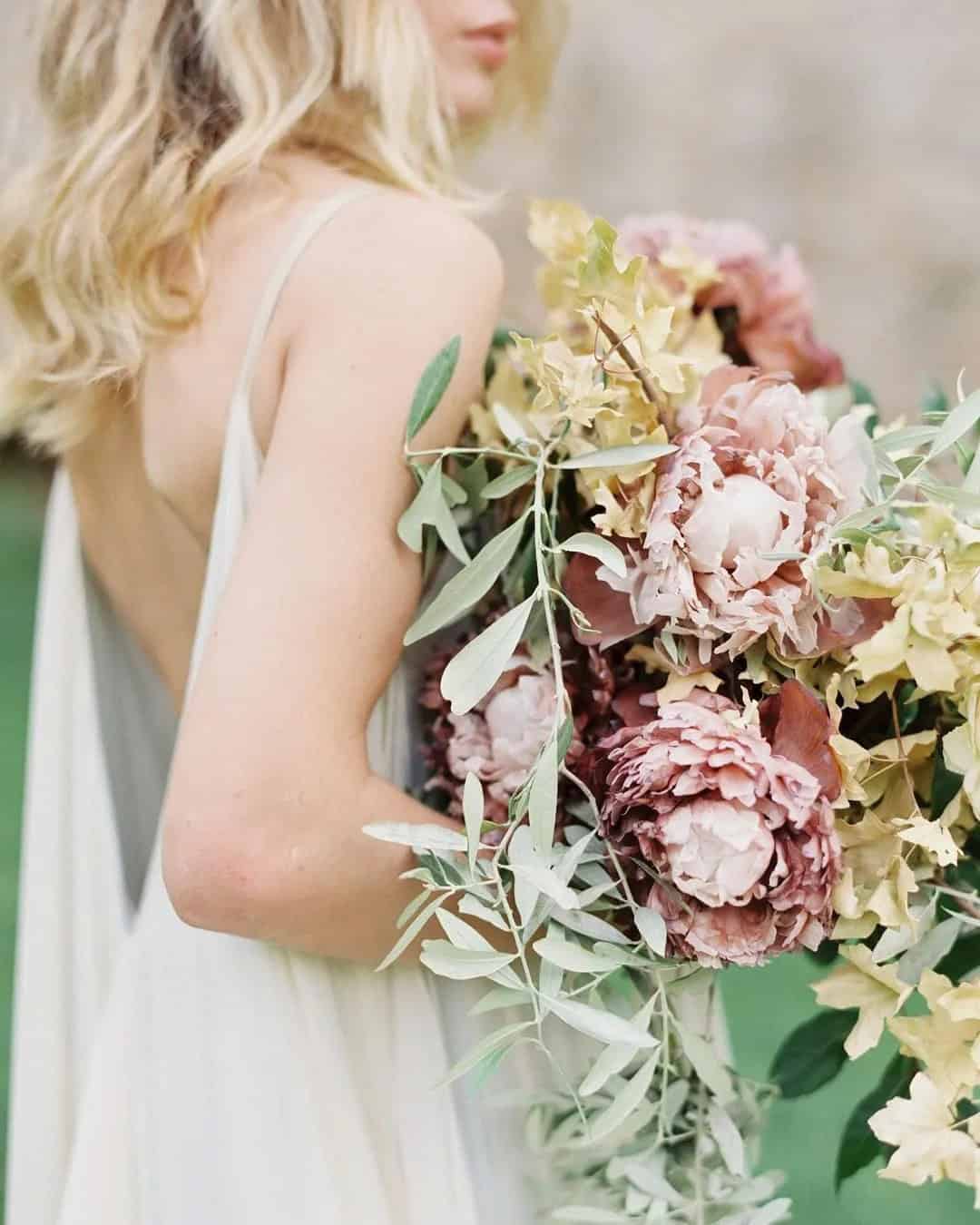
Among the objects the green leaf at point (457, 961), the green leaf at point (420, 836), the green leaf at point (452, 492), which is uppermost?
the green leaf at point (452, 492)

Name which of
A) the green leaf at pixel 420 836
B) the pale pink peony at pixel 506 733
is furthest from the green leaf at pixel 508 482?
the green leaf at pixel 420 836

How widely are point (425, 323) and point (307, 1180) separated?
0.58 m

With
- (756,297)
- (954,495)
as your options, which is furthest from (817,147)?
(954,495)

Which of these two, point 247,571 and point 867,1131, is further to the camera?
point 867,1131

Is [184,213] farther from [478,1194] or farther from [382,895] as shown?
[478,1194]

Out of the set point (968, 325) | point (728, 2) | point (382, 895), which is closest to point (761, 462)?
point (382, 895)

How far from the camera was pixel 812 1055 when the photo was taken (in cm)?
98

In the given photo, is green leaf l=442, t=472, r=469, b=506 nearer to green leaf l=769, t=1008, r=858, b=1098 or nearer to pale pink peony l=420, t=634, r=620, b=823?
pale pink peony l=420, t=634, r=620, b=823

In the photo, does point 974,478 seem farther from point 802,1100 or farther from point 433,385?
point 802,1100

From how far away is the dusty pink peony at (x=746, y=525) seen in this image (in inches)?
29.0

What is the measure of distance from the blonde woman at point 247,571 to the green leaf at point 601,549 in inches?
5.3

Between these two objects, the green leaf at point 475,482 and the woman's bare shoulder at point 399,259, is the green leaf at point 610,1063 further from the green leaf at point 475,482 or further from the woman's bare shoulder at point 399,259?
the woman's bare shoulder at point 399,259

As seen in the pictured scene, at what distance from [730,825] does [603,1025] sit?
5.2 inches

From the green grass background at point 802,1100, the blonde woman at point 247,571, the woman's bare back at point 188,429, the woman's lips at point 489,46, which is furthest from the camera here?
the green grass background at point 802,1100
